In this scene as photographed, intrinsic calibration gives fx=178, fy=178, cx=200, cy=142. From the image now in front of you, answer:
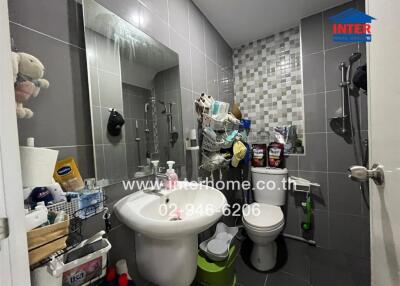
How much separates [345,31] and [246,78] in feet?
3.27

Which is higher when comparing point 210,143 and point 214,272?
point 210,143

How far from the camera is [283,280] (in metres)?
1.44

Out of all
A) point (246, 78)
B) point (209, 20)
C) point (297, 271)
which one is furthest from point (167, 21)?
point (297, 271)

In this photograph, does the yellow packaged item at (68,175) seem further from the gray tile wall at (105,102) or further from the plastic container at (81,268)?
the plastic container at (81,268)

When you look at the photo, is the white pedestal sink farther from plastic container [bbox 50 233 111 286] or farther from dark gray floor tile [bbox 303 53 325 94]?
dark gray floor tile [bbox 303 53 325 94]

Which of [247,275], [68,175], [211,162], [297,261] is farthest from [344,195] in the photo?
[68,175]

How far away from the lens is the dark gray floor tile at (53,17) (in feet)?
2.04

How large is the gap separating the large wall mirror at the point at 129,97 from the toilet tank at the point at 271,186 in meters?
0.97

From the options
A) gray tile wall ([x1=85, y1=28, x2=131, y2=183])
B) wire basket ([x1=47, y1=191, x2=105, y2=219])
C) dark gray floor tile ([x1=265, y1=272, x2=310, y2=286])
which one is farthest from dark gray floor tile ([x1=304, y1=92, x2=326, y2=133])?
wire basket ([x1=47, y1=191, x2=105, y2=219])

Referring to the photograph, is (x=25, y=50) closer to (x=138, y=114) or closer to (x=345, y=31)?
(x=138, y=114)

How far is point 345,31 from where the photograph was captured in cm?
162

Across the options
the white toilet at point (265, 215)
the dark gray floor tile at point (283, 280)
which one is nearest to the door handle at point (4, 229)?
the white toilet at point (265, 215)

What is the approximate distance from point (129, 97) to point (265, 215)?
149 centimetres

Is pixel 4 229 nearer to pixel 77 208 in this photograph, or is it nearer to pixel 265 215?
pixel 77 208
